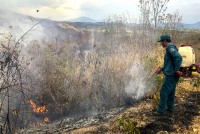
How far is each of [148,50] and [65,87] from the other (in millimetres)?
3187

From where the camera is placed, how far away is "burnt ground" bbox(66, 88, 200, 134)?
20.9 feet

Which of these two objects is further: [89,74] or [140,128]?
[89,74]

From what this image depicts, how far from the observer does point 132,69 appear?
928 centimetres

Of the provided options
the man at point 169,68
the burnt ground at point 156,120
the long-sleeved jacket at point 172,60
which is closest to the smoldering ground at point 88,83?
the burnt ground at point 156,120

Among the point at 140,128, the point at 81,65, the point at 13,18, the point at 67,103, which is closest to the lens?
the point at 140,128

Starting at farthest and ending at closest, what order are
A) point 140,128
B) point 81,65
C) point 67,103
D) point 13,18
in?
point 13,18
point 81,65
point 67,103
point 140,128

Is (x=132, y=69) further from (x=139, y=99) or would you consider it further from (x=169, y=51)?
(x=169, y=51)

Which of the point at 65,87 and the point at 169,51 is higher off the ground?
the point at 169,51

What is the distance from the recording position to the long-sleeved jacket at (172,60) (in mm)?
6534

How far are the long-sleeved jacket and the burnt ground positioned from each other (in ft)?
3.57

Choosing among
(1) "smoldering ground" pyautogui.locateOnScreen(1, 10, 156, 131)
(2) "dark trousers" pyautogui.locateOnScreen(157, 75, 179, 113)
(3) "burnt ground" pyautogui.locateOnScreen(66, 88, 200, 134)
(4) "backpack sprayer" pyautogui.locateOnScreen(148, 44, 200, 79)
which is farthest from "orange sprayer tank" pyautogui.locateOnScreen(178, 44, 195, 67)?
(1) "smoldering ground" pyautogui.locateOnScreen(1, 10, 156, 131)

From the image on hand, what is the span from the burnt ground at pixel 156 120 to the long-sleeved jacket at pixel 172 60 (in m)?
1.09

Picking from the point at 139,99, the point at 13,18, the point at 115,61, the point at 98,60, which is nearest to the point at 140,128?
the point at 139,99

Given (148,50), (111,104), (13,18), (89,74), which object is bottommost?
(111,104)
